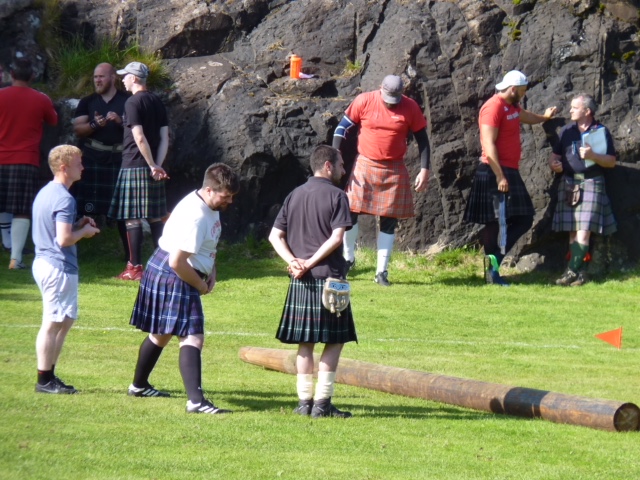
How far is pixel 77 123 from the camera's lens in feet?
37.9

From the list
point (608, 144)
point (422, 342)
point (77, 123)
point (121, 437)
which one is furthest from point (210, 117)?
point (121, 437)

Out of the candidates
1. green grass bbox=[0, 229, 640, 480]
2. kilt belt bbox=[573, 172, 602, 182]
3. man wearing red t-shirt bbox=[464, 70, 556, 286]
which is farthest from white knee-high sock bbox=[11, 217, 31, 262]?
kilt belt bbox=[573, 172, 602, 182]

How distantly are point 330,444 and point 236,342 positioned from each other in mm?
3212

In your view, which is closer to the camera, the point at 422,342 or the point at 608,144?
the point at 422,342

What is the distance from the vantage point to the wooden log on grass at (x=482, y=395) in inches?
234

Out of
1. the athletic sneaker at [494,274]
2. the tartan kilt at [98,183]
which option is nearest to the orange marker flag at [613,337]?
the athletic sneaker at [494,274]

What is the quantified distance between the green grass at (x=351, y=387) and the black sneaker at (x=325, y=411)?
80mm

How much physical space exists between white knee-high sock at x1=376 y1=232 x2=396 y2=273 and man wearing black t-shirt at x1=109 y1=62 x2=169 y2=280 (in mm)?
2184

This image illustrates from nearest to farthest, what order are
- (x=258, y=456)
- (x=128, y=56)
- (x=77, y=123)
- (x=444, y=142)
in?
(x=258, y=456) < (x=77, y=123) < (x=444, y=142) < (x=128, y=56)

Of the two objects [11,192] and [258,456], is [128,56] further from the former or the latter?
[258,456]

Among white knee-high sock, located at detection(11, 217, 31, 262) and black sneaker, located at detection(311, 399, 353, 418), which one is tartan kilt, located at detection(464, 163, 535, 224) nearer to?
white knee-high sock, located at detection(11, 217, 31, 262)

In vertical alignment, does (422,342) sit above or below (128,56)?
below

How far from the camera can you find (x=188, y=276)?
5.96 meters

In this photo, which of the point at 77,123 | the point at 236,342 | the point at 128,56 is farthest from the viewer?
the point at 128,56
